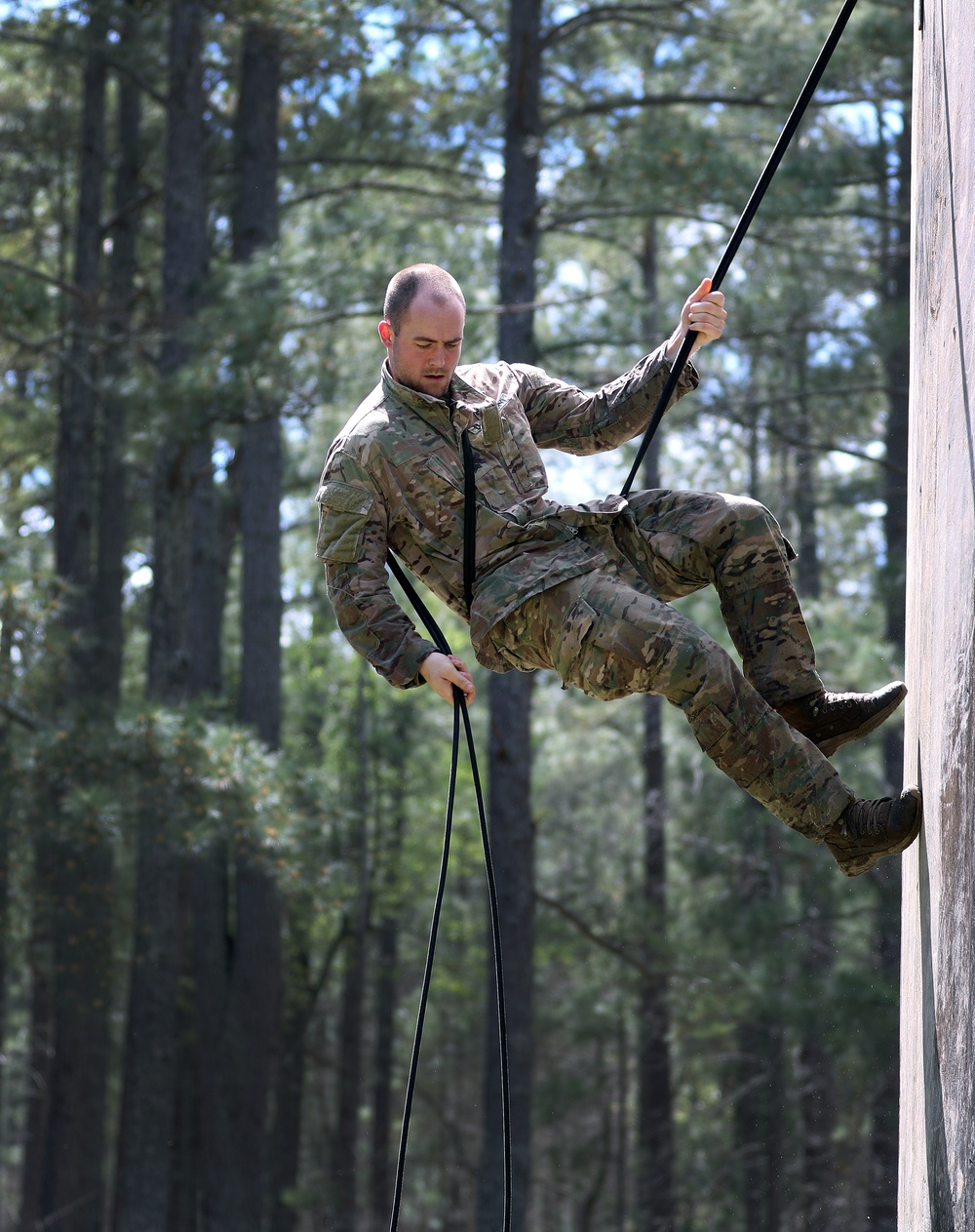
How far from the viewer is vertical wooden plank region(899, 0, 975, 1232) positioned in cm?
263

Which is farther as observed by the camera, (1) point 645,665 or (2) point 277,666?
(2) point 277,666

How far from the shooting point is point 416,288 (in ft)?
12.5

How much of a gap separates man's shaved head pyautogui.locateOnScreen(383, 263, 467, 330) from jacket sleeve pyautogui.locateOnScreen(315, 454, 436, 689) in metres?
0.41

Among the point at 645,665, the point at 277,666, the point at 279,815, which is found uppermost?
the point at 277,666

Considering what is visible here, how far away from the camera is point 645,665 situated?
3.65 meters

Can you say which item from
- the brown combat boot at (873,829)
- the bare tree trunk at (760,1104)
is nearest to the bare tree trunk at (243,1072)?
the bare tree trunk at (760,1104)

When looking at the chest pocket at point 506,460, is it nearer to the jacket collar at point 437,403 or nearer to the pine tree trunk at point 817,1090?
the jacket collar at point 437,403

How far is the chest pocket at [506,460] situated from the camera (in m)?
3.95

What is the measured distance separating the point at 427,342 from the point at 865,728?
4.91 ft

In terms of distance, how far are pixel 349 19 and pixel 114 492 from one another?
6.95 meters

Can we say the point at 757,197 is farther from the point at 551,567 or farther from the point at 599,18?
the point at 599,18

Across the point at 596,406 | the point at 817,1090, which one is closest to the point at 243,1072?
the point at 817,1090

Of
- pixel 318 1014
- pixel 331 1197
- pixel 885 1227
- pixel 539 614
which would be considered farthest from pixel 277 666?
pixel 318 1014

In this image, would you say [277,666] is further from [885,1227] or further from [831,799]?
[831,799]
